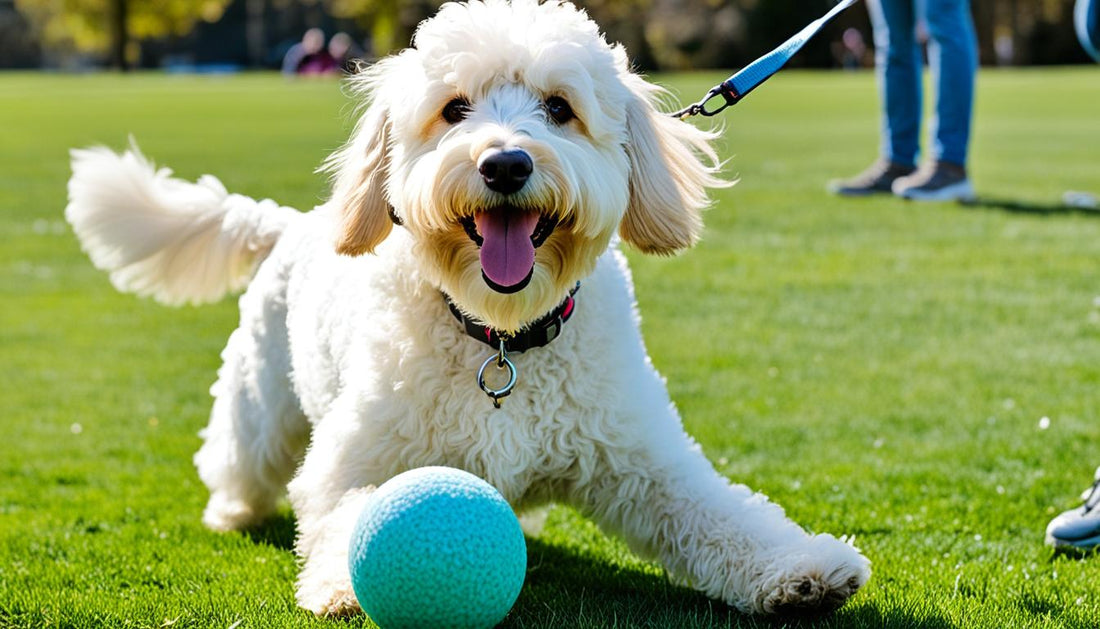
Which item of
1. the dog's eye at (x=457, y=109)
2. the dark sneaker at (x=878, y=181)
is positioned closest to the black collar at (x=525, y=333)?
the dog's eye at (x=457, y=109)

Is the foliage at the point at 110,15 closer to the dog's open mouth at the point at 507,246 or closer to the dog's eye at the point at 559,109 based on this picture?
the dog's eye at the point at 559,109

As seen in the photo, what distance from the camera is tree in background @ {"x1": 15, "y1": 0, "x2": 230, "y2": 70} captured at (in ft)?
237

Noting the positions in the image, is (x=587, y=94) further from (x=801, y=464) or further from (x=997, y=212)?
(x=997, y=212)

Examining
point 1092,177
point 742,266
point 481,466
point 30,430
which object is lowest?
point 1092,177

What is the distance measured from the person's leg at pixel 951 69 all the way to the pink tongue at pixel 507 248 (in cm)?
724

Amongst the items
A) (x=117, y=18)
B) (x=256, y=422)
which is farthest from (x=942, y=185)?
(x=117, y=18)

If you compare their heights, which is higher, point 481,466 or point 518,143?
point 518,143

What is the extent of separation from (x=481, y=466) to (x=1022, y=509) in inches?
77.7

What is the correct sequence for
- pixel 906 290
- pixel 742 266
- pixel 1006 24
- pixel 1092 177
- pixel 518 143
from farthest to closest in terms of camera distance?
pixel 1006 24 < pixel 1092 177 < pixel 742 266 < pixel 906 290 < pixel 518 143

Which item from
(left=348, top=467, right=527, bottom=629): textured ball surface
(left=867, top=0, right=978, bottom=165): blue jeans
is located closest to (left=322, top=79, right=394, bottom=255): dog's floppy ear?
(left=348, top=467, right=527, bottom=629): textured ball surface

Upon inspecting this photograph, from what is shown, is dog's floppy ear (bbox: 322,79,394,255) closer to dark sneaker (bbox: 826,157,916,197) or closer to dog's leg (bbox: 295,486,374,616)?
dog's leg (bbox: 295,486,374,616)

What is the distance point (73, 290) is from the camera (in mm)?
9234

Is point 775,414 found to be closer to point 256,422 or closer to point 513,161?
point 256,422

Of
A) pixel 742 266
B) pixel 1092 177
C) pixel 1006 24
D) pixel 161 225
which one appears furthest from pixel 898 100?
pixel 1006 24
